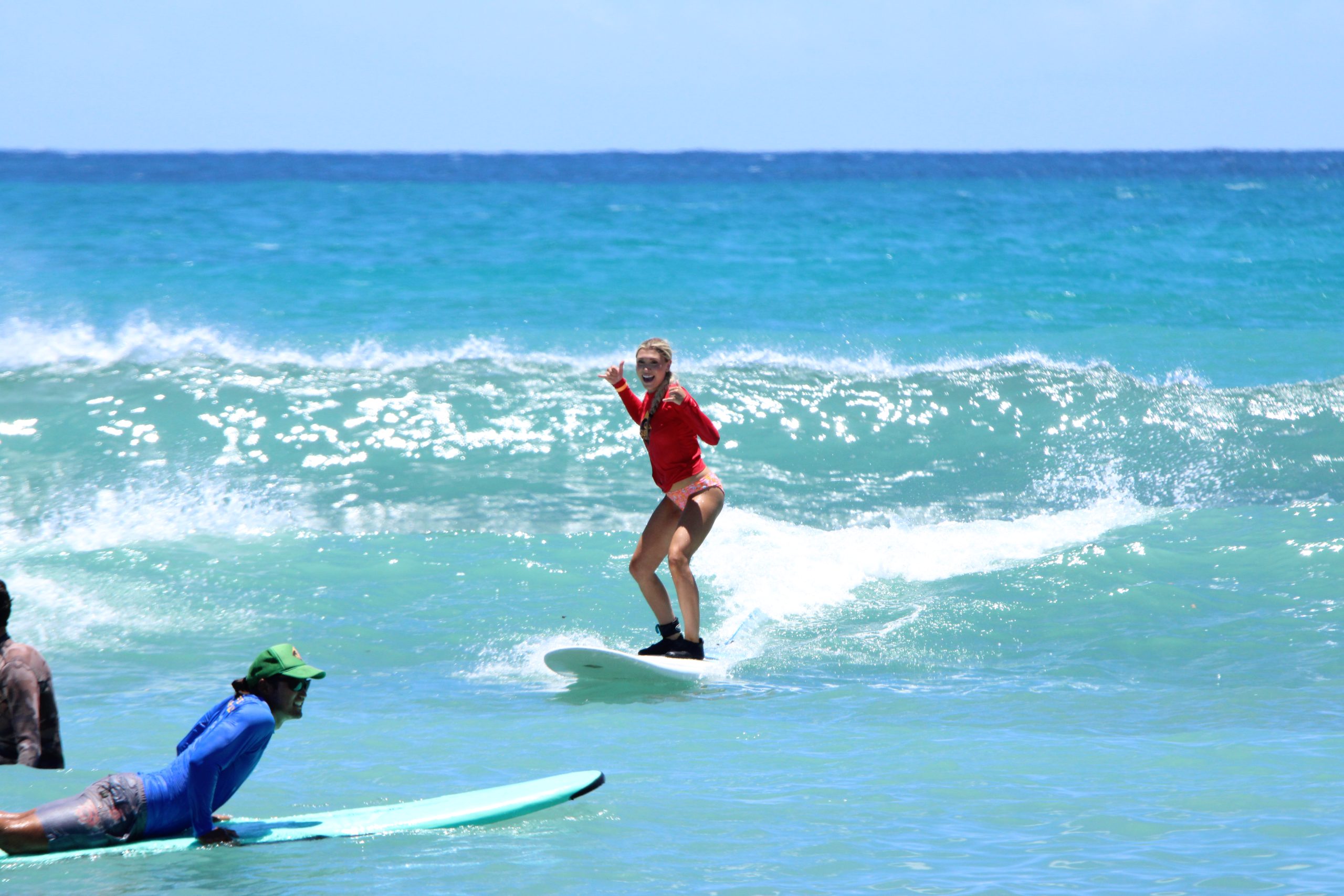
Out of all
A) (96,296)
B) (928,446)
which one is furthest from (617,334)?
(96,296)

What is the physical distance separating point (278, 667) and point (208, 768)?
15.6 inches

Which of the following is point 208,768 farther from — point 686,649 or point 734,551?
point 734,551

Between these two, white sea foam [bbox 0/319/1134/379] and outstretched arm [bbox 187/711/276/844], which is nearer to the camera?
outstretched arm [bbox 187/711/276/844]

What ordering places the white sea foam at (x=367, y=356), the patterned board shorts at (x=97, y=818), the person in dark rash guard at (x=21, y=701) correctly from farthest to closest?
the white sea foam at (x=367, y=356) < the person in dark rash guard at (x=21, y=701) < the patterned board shorts at (x=97, y=818)

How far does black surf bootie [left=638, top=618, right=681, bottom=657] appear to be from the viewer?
24.4ft

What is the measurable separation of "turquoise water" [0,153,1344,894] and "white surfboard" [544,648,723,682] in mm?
129

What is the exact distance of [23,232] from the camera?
29.6 metres

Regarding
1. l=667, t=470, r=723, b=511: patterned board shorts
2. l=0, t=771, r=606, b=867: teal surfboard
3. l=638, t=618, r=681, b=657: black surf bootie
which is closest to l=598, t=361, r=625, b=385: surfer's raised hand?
l=667, t=470, r=723, b=511: patterned board shorts

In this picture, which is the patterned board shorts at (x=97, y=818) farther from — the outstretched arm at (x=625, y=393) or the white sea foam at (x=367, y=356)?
the white sea foam at (x=367, y=356)

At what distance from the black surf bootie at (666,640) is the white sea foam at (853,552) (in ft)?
4.40

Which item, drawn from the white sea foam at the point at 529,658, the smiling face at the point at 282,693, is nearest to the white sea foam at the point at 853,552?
the white sea foam at the point at 529,658

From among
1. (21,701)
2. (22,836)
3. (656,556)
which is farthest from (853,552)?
(22,836)

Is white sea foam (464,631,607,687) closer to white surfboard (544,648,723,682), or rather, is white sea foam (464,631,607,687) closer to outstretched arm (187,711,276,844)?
white surfboard (544,648,723,682)

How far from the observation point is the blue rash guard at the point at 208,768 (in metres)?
4.51
